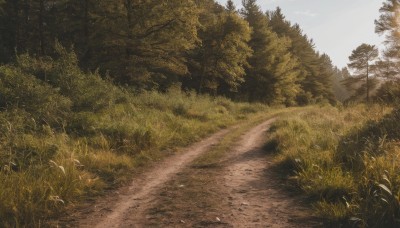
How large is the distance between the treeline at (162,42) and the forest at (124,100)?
0.09 m

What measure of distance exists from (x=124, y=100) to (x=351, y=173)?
11899 mm

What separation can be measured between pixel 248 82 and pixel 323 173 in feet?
109

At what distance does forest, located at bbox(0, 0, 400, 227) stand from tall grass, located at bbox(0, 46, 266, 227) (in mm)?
34

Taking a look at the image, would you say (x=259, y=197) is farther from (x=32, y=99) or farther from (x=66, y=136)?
(x=32, y=99)

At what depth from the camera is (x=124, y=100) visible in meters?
17.0

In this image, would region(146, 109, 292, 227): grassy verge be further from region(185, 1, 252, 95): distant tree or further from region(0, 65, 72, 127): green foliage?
region(185, 1, 252, 95): distant tree

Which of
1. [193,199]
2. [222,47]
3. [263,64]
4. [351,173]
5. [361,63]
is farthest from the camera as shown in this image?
[361,63]

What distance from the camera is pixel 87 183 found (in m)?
7.54

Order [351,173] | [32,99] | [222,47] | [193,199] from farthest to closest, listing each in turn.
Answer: [222,47]
[32,99]
[351,173]
[193,199]

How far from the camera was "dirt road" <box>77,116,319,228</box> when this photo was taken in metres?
5.92

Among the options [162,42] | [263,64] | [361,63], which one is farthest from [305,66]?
[162,42]

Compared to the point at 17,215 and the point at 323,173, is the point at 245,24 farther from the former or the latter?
the point at 17,215

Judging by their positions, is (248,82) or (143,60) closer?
(143,60)

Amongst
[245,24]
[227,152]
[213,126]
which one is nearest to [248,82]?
[245,24]
